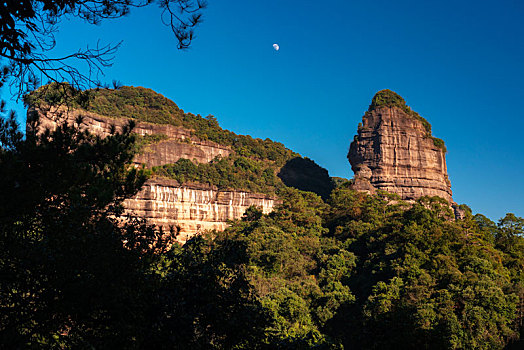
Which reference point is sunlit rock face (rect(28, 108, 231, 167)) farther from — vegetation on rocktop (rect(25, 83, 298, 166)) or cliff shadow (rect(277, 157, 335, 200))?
cliff shadow (rect(277, 157, 335, 200))

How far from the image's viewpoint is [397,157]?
56750 millimetres

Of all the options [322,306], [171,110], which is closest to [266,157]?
[171,110]

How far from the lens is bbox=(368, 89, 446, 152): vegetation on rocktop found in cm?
5988

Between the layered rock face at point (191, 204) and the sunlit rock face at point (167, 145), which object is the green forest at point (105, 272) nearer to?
the layered rock face at point (191, 204)

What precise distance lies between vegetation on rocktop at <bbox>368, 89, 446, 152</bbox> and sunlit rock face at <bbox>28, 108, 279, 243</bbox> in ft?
65.2

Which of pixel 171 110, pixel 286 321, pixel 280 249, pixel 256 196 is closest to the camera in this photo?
pixel 286 321

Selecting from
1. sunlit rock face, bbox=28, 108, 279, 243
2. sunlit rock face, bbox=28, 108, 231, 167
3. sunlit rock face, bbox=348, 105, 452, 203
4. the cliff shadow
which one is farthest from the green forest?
the cliff shadow

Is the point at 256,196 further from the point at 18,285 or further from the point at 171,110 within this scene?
the point at 18,285

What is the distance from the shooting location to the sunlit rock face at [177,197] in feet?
153

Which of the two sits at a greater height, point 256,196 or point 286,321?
point 256,196

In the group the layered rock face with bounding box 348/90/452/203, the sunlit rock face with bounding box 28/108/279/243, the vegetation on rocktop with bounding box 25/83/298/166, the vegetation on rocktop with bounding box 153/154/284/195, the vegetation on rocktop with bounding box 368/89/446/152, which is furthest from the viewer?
the vegetation on rocktop with bounding box 368/89/446/152

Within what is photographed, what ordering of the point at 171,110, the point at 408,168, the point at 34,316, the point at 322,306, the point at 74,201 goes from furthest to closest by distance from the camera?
the point at 171,110 → the point at 408,168 → the point at 322,306 → the point at 74,201 → the point at 34,316

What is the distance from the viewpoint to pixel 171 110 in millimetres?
63188

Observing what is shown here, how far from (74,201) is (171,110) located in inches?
2205
